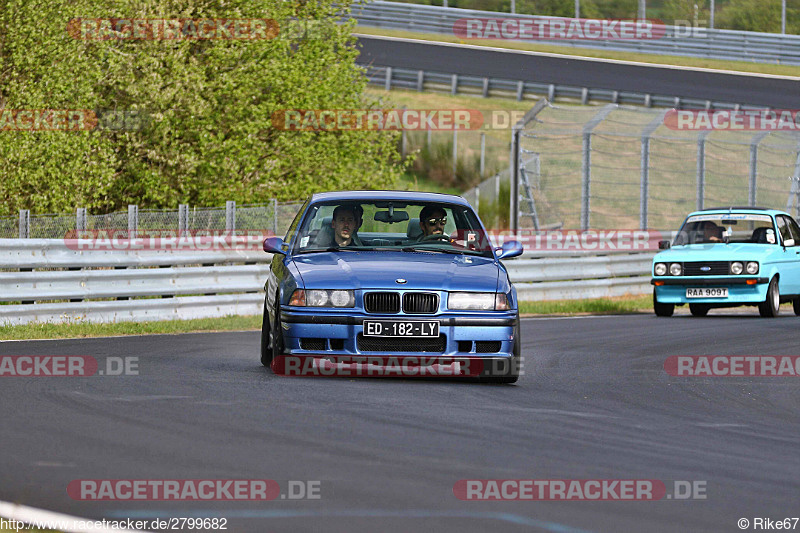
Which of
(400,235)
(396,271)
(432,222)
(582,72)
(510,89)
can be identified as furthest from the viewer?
(582,72)

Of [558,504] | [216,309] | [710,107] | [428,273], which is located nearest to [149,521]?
[558,504]

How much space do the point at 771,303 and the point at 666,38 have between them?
29.8 meters

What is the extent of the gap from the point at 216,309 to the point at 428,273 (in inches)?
319

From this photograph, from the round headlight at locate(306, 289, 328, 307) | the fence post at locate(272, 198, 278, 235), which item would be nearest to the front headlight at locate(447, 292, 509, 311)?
the round headlight at locate(306, 289, 328, 307)

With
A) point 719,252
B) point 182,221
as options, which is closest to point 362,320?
point 182,221

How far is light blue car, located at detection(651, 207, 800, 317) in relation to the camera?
1973 cm

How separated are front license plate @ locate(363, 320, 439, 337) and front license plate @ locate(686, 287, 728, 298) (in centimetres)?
1078

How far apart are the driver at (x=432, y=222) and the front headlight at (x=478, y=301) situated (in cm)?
134

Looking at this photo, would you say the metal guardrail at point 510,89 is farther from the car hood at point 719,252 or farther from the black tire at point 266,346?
the black tire at point 266,346

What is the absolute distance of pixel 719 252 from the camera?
20.0 meters

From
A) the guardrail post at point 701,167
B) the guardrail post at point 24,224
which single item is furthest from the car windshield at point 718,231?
the guardrail post at point 24,224

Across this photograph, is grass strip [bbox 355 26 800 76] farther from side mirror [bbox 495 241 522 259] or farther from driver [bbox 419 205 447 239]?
driver [bbox 419 205 447 239]

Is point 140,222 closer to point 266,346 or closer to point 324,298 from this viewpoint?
point 266,346

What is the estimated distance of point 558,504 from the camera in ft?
18.7
